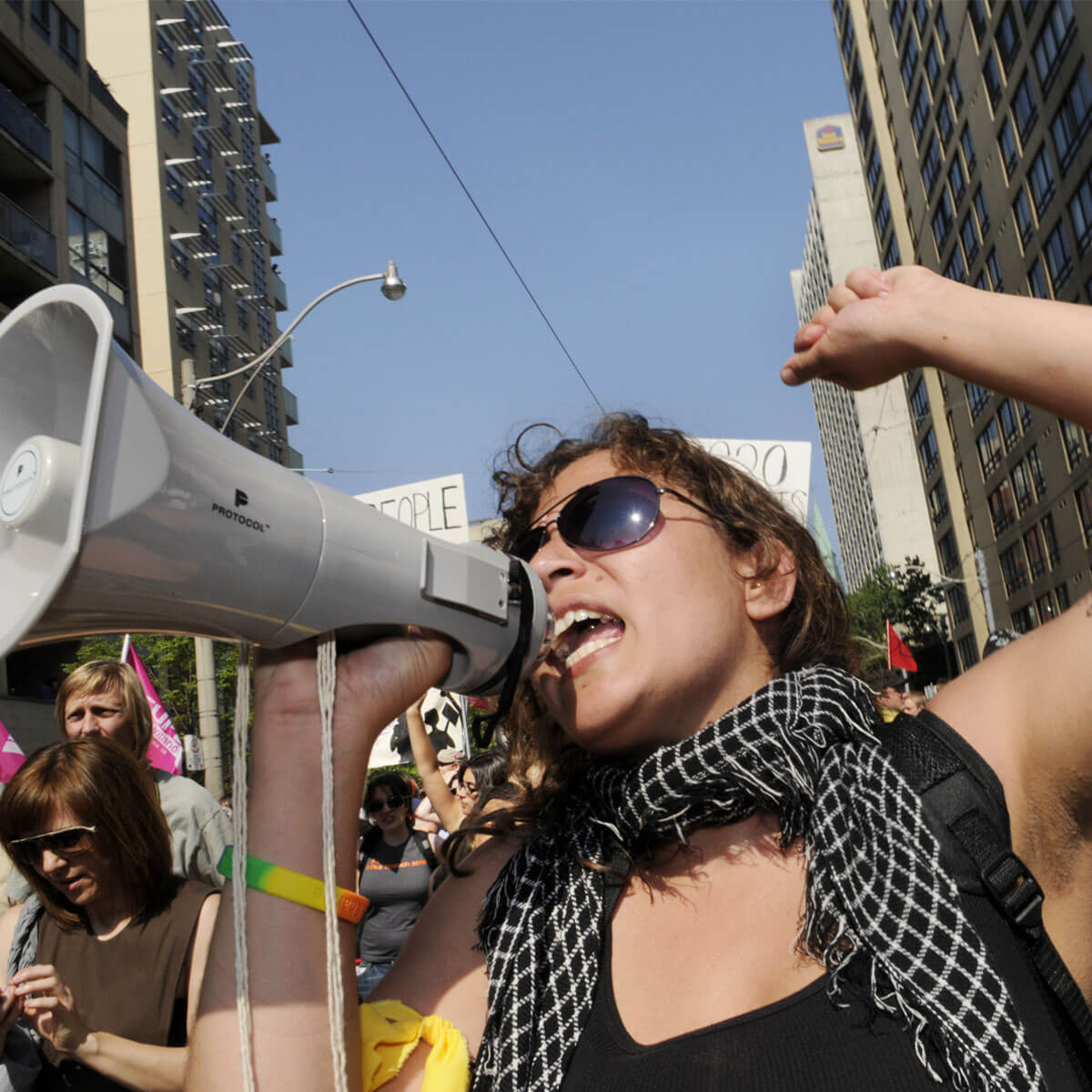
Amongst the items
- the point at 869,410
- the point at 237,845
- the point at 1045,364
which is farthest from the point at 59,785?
the point at 869,410

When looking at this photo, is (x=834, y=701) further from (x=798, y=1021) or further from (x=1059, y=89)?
(x=1059, y=89)

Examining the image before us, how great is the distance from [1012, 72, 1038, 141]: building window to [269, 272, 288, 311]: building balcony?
91.9 ft

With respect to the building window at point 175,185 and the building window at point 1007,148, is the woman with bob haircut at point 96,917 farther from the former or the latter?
the building window at point 175,185

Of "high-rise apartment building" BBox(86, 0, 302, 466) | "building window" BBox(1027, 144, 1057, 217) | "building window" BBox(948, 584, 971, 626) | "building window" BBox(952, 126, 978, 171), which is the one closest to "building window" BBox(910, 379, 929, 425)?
"building window" BBox(948, 584, 971, 626)

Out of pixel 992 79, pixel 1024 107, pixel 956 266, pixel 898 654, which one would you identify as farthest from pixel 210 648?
pixel 956 266

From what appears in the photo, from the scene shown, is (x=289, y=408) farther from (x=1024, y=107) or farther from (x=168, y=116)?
(x=1024, y=107)

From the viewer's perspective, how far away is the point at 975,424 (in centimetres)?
4016

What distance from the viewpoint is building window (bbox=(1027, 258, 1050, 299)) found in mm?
29188

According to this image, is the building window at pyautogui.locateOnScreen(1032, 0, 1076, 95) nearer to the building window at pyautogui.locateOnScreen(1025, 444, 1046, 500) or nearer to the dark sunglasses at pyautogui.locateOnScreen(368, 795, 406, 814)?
the building window at pyautogui.locateOnScreen(1025, 444, 1046, 500)

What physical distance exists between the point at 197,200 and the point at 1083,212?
2739 centimetres

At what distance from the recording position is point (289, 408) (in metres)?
44.8

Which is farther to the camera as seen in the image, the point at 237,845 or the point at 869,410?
the point at 869,410

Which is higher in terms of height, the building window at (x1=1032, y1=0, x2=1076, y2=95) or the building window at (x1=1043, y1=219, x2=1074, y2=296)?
the building window at (x1=1032, y1=0, x2=1076, y2=95)

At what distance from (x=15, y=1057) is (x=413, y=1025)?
4.80 feet
